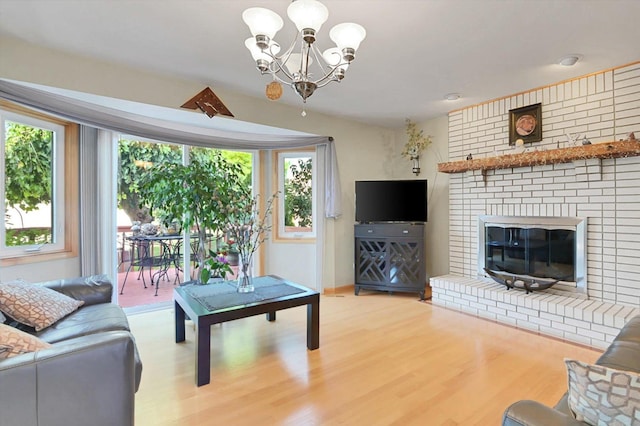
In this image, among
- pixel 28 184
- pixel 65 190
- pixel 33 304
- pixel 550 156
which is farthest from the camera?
pixel 65 190

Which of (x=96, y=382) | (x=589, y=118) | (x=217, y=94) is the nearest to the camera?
(x=96, y=382)

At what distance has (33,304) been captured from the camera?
6.61ft

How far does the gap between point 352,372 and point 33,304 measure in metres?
2.12

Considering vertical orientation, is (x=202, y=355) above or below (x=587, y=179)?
below

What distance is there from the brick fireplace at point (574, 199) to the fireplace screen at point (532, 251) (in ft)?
0.51

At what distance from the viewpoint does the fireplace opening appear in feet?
10.4

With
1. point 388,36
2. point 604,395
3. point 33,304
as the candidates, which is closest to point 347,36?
point 388,36

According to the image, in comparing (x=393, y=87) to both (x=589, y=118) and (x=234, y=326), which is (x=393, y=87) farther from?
(x=234, y=326)

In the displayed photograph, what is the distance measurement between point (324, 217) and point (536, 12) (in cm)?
302

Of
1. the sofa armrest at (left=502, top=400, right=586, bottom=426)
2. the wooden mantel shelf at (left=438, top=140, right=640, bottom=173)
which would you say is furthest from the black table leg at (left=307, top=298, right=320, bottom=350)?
the wooden mantel shelf at (left=438, top=140, right=640, bottom=173)

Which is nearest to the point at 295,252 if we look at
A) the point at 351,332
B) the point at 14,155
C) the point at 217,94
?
the point at 351,332

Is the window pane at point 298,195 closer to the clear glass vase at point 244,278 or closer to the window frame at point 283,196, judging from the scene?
the window frame at point 283,196

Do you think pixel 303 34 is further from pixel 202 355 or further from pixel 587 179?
pixel 587 179

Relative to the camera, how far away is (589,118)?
3100 millimetres
